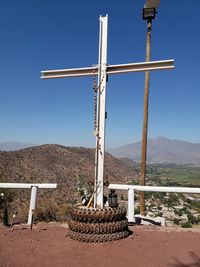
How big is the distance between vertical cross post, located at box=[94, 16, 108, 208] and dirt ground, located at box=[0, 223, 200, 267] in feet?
3.23

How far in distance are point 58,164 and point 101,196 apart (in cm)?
3331

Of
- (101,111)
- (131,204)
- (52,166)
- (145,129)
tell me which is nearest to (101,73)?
(101,111)

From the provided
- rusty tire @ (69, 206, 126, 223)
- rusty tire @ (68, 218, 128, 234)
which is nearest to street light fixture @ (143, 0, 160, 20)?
rusty tire @ (69, 206, 126, 223)

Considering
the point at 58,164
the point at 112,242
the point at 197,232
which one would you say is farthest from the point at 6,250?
the point at 58,164

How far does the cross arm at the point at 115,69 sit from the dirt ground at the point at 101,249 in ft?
9.77

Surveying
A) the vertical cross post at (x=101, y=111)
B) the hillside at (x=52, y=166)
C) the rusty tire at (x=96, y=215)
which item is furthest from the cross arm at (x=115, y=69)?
the hillside at (x=52, y=166)

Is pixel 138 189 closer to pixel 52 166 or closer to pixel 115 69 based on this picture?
pixel 115 69

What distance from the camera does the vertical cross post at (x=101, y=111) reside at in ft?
17.7

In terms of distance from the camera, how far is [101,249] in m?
4.34

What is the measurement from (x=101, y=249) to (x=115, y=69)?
3.23 m

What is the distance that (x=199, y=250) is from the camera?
4246 mm

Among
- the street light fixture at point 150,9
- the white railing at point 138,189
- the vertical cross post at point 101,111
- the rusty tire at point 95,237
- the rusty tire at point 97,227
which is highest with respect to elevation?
the street light fixture at point 150,9

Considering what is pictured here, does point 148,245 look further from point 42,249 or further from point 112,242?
point 42,249

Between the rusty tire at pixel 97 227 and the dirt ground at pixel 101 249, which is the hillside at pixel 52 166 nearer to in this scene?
the dirt ground at pixel 101 249
